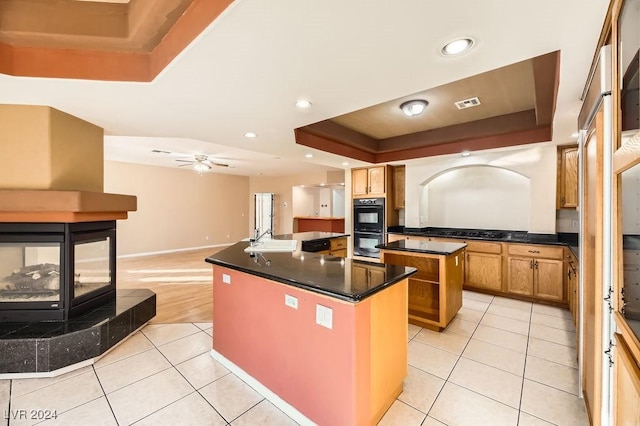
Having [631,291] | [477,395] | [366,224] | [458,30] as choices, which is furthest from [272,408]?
[366,224]

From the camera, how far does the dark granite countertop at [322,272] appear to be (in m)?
1.57

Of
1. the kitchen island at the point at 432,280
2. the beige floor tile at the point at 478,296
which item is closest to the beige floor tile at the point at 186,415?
the kitchen island at the point at 432,280

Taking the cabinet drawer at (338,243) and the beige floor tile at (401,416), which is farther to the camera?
the cabinet drawer at (338,243)

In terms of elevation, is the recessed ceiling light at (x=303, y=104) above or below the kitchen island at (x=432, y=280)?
above

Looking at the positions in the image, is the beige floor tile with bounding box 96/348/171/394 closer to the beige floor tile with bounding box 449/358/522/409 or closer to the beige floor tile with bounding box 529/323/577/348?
the beige floor tile with bounding box 449/358/522/409

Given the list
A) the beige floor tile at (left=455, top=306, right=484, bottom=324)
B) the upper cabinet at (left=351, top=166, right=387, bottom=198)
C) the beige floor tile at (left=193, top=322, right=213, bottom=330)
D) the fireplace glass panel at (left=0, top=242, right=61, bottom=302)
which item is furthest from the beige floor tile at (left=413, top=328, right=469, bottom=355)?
the fireplace glass panel at (left=0, top=242, right=61, bottom=302)

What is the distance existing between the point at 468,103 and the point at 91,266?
4.56 metres

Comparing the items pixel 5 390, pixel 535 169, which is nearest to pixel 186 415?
pixel 5 390

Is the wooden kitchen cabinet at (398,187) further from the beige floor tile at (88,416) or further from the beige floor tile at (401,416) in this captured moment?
the beige floor tile at (88,416)

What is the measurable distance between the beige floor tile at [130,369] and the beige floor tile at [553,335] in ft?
12.1

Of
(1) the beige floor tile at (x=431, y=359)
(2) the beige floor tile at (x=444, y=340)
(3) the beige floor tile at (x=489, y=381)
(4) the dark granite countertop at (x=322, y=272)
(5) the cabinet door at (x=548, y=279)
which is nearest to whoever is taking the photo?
(4) the dark granite countertop at (x=322, y=272)

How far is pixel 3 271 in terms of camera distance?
259 centimetres

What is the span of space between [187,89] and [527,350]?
3.76 meters

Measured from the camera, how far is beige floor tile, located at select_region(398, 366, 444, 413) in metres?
1.91
